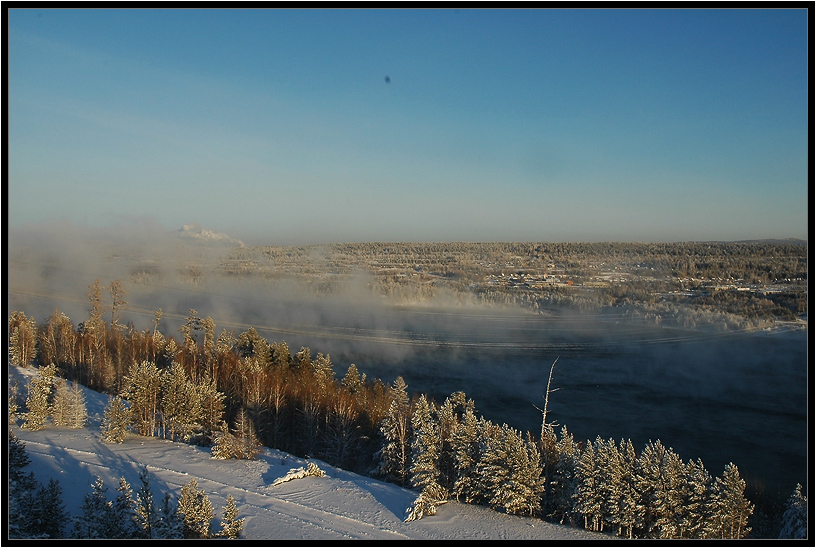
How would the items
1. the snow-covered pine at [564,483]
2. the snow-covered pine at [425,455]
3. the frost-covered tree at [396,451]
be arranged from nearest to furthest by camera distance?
the snow-covered pine at [564,483] → the snow-covered pine at [425,455] → the frost-covered tree at [396,451]

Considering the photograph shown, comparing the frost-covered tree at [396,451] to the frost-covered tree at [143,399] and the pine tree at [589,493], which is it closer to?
the pine tree at [589,493]

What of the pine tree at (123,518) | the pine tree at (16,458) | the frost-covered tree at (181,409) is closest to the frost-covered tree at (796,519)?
the pine tree at (123,518)

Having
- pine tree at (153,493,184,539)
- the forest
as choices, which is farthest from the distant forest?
pine tree at (153,493,184,539)

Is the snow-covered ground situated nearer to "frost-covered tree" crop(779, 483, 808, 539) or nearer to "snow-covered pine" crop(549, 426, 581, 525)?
"snow-covered pine" crop(549, 426, 581, 525)

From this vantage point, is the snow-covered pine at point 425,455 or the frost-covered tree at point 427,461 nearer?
the frost-covered tree at point 427,461

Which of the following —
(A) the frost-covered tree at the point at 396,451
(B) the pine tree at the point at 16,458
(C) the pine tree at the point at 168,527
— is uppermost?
(B) the pine tree at the point at 16,458

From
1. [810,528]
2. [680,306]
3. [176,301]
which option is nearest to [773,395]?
[680,306]
